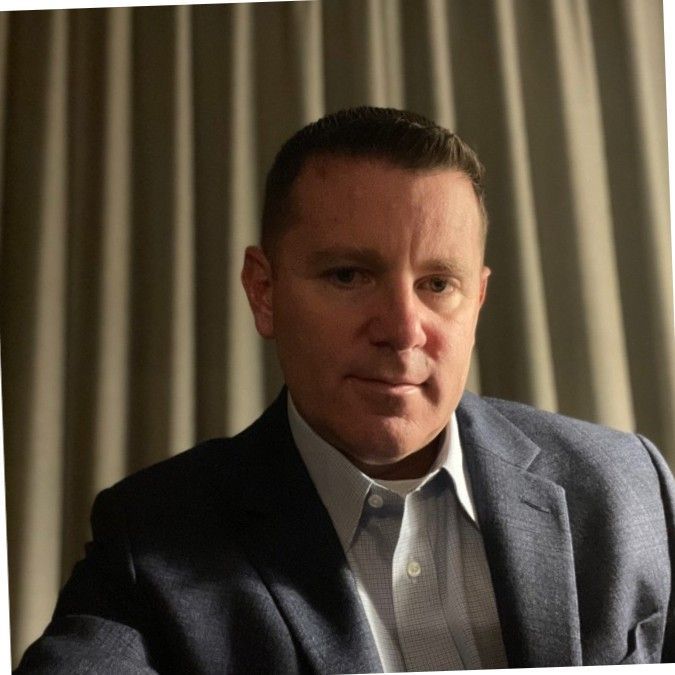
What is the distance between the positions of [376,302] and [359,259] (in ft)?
0.20

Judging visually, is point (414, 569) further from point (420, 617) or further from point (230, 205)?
point (230, 205)

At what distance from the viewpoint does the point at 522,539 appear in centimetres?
121

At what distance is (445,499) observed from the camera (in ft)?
4.03

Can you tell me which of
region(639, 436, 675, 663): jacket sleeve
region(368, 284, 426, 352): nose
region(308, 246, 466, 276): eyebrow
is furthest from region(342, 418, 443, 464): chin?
region(639, 436, 675, 663): jacket sleeve

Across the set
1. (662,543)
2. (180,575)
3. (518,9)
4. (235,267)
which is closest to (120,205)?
A: (235,267)

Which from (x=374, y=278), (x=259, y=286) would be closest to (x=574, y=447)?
(x=374, y=278)

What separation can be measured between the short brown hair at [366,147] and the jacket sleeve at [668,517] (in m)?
0.40

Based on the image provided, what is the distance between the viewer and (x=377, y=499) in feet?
3.98

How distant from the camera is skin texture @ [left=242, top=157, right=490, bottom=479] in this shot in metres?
1.18

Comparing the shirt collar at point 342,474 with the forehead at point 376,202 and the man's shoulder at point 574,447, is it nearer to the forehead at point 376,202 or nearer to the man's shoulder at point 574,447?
the man's shoulder at point 574,447

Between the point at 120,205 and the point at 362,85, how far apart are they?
38cm

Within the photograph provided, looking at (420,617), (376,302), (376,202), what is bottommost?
(420,617)

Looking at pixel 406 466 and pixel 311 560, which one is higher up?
pixel 406 466

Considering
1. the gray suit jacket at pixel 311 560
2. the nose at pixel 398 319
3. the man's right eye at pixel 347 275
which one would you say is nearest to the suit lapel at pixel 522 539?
the gray suit jacket at pixel 311 560
